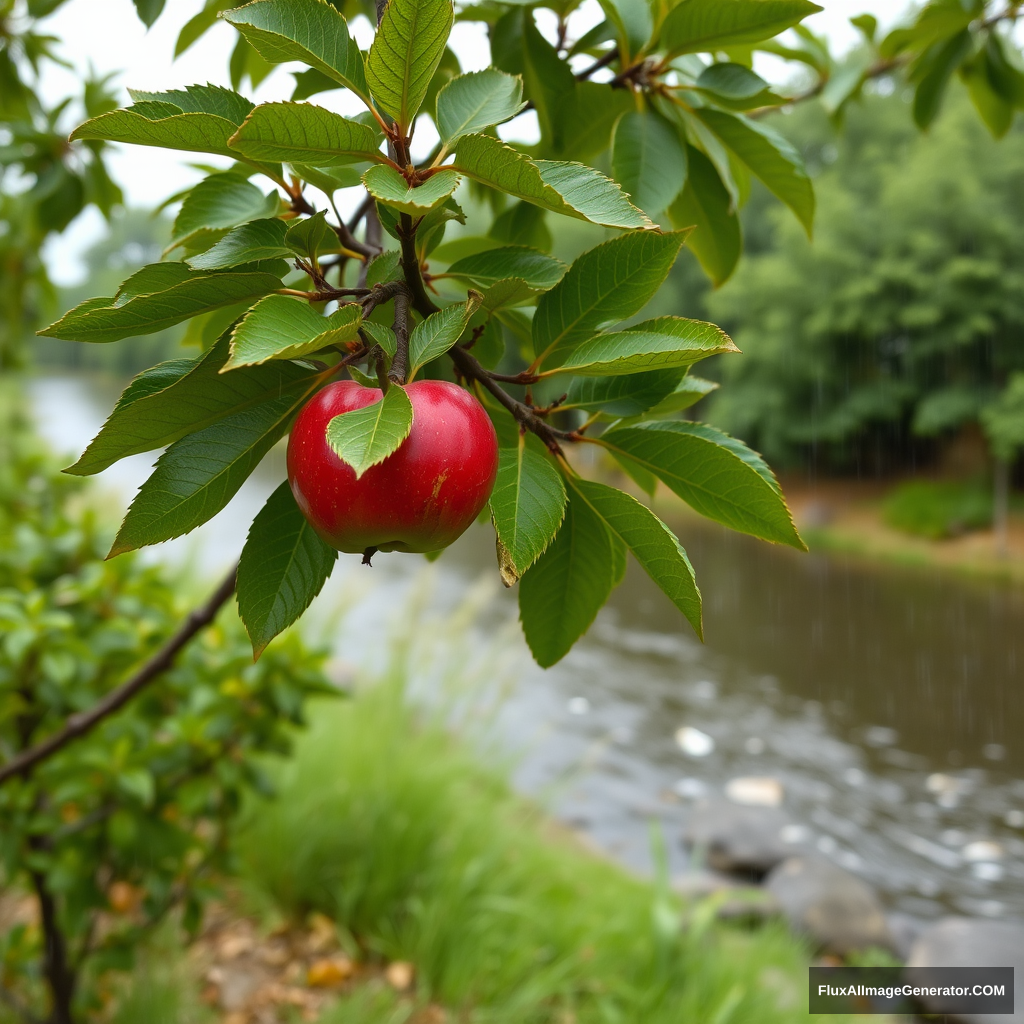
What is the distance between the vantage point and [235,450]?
0.46m

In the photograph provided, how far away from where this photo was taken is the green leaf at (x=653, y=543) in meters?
0.47

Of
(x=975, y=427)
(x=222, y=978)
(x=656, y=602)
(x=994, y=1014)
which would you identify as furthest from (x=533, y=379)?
(x=975, y=427)

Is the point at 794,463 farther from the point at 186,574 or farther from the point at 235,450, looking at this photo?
the point at 235,450

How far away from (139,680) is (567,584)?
0.65m

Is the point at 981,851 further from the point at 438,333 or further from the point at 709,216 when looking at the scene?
the point at 438,333

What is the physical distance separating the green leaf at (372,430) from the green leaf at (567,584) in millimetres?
192

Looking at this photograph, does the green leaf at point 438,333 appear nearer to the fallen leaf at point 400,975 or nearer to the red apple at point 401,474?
the red apple at point 401,474

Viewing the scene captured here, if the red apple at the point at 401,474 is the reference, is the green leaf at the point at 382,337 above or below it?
above

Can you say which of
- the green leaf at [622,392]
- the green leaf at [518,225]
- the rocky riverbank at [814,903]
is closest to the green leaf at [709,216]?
the green leaf at [518,225]

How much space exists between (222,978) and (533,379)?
2.00 meters

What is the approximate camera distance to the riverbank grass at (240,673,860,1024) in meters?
1.97

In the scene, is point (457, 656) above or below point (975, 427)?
below

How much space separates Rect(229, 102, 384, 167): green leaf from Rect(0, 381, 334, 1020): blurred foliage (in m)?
0.99

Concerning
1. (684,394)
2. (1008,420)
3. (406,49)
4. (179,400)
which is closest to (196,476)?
(179,400)
